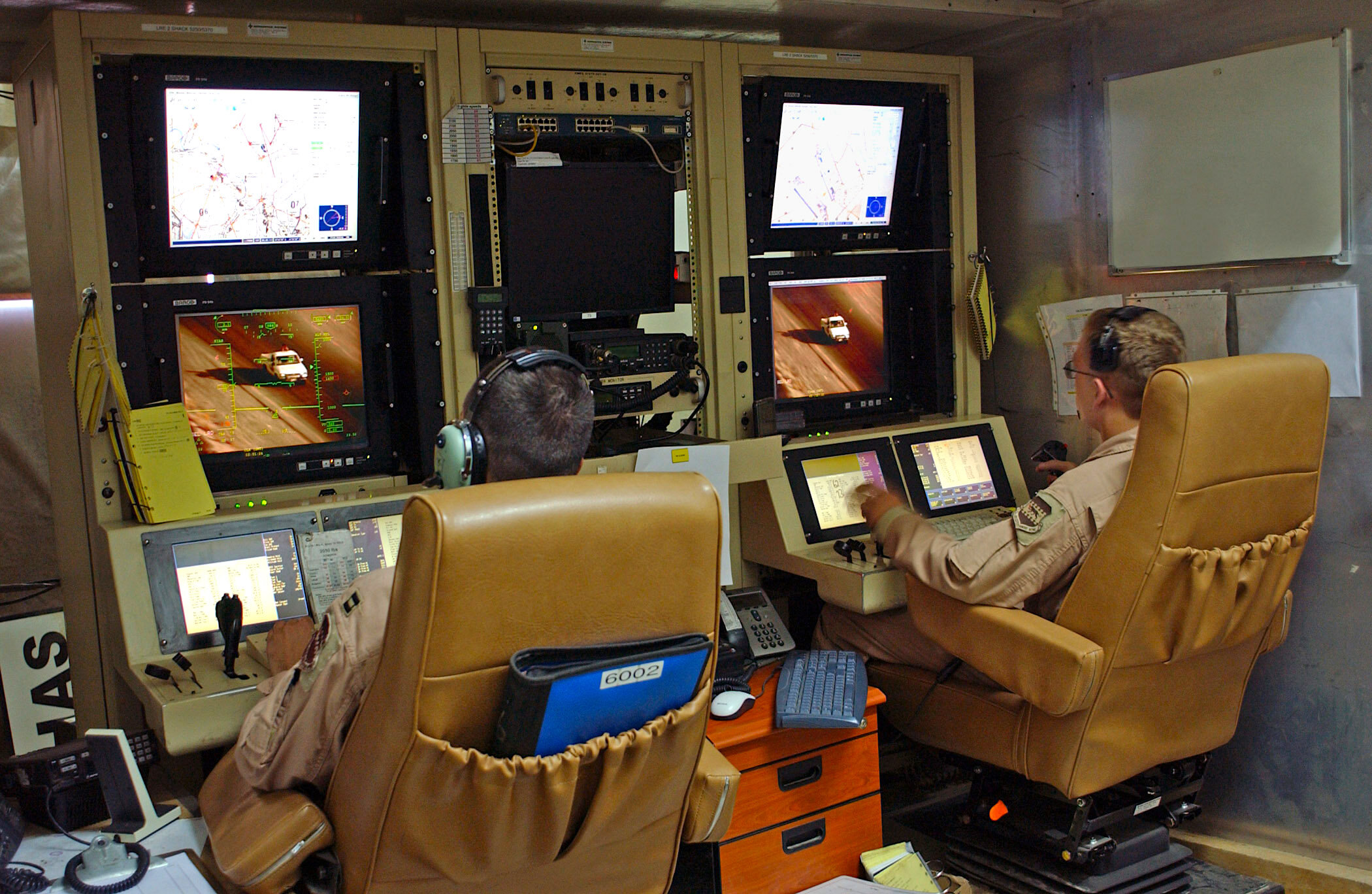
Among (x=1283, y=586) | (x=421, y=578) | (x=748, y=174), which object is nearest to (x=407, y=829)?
(x=421, y=578)

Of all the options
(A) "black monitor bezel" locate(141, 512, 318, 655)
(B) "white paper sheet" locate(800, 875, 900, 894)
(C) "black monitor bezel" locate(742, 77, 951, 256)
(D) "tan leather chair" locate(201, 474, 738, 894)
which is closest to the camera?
(D) "tan leather chair" locate(201, 474, 738, 894)

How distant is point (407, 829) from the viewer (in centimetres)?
156

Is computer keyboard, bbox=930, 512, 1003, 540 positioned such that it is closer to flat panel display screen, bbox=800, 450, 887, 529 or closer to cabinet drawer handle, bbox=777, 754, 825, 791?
flat panel display screen, bbox=800, 450, 887, 529

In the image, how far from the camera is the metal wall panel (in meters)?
2.82

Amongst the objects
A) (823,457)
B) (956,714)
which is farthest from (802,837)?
(823,457)

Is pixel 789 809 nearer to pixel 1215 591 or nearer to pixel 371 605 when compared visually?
pixel 1215 591

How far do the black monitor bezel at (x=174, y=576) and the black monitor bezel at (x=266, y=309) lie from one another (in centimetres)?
22

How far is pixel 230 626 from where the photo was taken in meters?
2.20

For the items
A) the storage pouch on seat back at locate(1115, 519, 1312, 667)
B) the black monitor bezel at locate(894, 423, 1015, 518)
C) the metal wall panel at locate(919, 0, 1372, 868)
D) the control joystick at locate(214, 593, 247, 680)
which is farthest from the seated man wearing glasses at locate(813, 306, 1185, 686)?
the control joystick at locate(214, 593, 247, 680)

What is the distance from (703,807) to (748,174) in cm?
188

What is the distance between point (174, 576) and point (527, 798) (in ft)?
3.88

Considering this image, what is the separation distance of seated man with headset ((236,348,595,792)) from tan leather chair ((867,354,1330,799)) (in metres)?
1.13

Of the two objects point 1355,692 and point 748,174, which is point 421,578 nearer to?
point 748,174

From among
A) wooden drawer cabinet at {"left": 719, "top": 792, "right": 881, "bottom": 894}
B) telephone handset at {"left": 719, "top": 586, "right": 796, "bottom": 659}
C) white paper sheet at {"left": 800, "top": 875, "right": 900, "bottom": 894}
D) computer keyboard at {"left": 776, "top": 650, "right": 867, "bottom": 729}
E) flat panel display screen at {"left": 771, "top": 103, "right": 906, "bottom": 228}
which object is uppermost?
flat panel display screen at {"left": 771, "top": 103, "right": 906, "bottom": 228}
